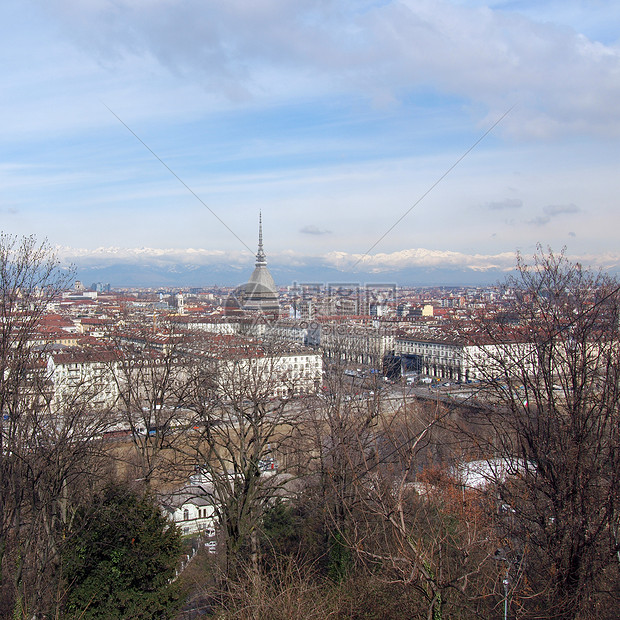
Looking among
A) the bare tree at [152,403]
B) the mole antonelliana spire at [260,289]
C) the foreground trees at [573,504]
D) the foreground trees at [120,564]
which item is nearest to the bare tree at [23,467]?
the foreground trees at [120,564]

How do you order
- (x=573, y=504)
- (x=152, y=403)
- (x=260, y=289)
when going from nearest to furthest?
(x=573, y=504), (x=152, y=403), (x=260, y=289)

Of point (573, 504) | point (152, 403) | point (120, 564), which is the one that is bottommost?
point (120, 564)

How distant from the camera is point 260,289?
227 ft

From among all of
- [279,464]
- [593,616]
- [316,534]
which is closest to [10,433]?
[316,534]

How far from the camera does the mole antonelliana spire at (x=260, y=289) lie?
206ft

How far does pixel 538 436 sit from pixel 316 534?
4413 mm

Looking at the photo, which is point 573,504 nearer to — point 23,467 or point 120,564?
point 120,564

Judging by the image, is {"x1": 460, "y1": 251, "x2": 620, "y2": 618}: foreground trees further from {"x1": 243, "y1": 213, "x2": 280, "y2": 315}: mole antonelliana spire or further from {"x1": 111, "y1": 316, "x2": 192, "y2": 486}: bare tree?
{"x1": 243, "y1": 213, "x2": 280, "y2": 315}: mole antonelliana spire

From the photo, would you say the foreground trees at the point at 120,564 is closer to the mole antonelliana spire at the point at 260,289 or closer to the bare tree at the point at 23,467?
the bare tree at the point at 23,467

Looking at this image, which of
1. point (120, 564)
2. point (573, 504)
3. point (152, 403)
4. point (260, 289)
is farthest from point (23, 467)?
point (260, 289)

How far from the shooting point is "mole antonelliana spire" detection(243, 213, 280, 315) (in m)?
62.8

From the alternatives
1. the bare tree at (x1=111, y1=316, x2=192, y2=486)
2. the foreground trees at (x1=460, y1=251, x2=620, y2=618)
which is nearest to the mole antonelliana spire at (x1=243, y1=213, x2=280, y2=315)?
the bare tree at (x1=111, y1=316, x2=192, y2=486)

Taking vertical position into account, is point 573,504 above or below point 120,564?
above

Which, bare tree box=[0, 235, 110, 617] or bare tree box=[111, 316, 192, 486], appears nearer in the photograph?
bare tree box=[0, 235, 110, 617]
